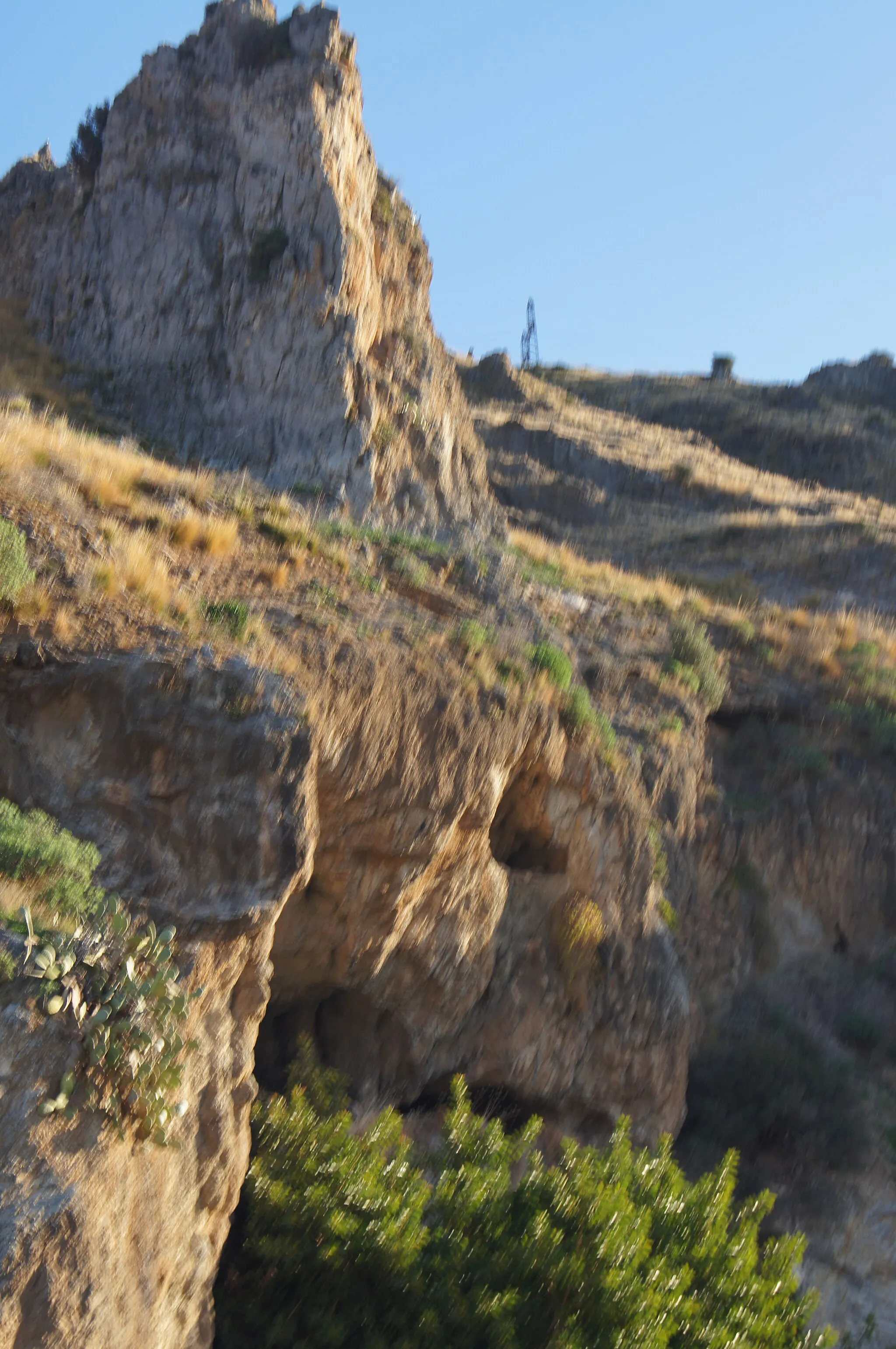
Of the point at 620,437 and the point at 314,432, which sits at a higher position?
the point at 620,437

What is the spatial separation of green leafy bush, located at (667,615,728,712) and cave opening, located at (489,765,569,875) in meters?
5.33

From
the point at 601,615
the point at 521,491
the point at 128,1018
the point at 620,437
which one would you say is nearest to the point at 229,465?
the point at 601,615

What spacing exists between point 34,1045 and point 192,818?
7.18 feet

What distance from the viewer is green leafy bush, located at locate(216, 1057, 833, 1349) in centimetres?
767

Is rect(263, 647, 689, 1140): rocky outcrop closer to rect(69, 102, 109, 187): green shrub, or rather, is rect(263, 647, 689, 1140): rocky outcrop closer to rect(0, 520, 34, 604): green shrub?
rect(0, 520, 34, 604): green shrub

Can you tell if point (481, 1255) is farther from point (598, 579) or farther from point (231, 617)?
point (598, 579)

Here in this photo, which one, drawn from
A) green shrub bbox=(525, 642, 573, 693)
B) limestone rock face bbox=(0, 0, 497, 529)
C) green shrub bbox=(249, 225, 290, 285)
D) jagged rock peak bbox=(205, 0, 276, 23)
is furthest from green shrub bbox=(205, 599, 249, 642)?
jagged rock peak bbox=(205, 0, 276, 23)

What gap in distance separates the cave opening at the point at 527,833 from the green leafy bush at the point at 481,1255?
139 inches

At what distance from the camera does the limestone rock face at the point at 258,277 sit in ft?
62.7

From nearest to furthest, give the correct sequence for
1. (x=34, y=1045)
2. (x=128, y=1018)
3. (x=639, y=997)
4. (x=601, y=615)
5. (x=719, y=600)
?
(x=34, y=1045) < (x=128, y=1018) < (x=639, y=997) < (x=601, y=615) < (x=719, y=600)

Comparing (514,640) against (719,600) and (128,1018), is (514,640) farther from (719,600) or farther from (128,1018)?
(719,600)

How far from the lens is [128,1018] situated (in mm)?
6340

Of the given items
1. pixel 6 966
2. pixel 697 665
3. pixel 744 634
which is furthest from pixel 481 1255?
pixel 744 634

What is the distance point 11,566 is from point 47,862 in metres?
2.34
